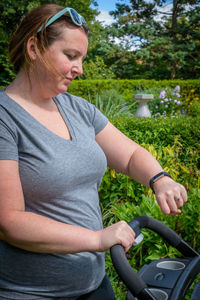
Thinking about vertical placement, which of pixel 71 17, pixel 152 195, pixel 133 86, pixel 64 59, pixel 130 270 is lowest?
pixel 133 86

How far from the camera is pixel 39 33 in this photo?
123cm

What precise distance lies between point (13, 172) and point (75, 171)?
26 cm

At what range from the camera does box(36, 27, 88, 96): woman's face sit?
123 cm

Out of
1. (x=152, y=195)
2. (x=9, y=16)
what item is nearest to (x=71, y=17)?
(x=152, y=195)

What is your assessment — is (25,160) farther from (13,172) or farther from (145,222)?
(145,222)

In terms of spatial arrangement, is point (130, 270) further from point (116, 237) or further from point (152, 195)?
point (152, 195)

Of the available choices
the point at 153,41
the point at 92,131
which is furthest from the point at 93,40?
the point at 92,131

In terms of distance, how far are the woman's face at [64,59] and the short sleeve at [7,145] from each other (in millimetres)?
288

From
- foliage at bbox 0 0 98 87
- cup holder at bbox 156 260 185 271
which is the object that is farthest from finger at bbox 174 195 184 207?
foliage at bbox 0 0 98 87

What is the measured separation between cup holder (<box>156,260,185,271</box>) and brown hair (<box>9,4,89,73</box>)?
887 millimetres

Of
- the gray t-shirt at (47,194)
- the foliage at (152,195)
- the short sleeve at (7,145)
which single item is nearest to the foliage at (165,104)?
the foliage at (152,195)

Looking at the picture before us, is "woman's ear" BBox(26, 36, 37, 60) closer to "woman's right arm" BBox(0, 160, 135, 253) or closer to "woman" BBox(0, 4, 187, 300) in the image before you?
"woman" BBox(0, 4, 187, 300)

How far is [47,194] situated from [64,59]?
21.2 inches

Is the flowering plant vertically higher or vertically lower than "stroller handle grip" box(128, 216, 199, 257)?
lower
